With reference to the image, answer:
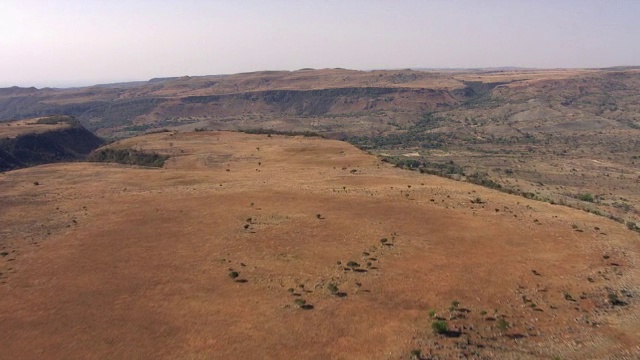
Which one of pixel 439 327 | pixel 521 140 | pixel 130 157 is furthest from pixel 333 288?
pixel 521 140

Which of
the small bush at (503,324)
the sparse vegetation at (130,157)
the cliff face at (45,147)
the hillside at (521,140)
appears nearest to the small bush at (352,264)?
the small bush at (503,324)

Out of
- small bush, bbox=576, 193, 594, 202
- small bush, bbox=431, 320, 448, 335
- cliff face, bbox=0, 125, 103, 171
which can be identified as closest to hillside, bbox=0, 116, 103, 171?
cliff face, bbox=0, 125, 103, 171

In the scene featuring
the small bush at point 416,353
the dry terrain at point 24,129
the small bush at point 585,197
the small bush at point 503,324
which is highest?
the dry terrain at point 24,129

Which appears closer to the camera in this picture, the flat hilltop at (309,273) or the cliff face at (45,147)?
the flat hilltop at (309,273)

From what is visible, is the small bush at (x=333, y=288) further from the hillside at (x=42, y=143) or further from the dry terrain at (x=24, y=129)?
the dry terrain at (x=24, y=129)

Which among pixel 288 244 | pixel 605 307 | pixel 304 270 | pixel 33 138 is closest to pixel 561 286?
pixel 605 307

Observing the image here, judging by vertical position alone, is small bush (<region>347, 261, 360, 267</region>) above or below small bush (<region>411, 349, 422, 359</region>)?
above

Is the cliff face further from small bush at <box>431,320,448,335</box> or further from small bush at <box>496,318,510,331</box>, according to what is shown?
small bush at <box>496,318,510,331</box>

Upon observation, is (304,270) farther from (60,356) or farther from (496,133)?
(496,133)
